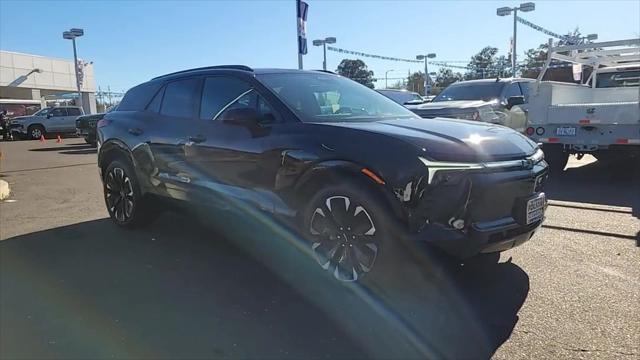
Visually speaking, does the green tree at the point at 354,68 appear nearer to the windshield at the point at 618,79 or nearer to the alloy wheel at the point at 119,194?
the windshield at the point at 618,79

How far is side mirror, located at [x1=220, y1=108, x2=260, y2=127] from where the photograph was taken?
166 inches

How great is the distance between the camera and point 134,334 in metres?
3.39

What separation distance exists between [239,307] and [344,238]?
2.97 feet

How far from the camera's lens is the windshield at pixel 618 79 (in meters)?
10.6

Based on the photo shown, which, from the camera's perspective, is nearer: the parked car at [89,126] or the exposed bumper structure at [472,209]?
the exposed bumper structure at [472,209]

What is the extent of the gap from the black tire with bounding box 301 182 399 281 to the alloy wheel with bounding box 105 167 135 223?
111 inches

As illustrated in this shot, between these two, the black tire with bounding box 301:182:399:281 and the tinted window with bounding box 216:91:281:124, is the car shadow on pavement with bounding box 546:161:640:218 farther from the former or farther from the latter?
the tinted window with bounding box 216:91:281:124

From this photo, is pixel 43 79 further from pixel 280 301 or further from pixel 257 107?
pixel 280 301

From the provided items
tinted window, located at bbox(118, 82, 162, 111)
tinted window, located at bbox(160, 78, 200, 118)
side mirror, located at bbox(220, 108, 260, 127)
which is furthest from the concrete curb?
side mirror, located at bbox(220, 108, 260, 127)

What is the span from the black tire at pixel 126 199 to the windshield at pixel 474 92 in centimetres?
781

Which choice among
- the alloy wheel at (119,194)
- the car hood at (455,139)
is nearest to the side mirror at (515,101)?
the car hood at (455,139)

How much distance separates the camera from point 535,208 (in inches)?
151

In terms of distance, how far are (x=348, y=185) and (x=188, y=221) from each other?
10.3ft

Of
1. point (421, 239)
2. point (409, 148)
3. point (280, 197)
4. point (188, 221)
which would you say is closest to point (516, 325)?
point (421, 239)
